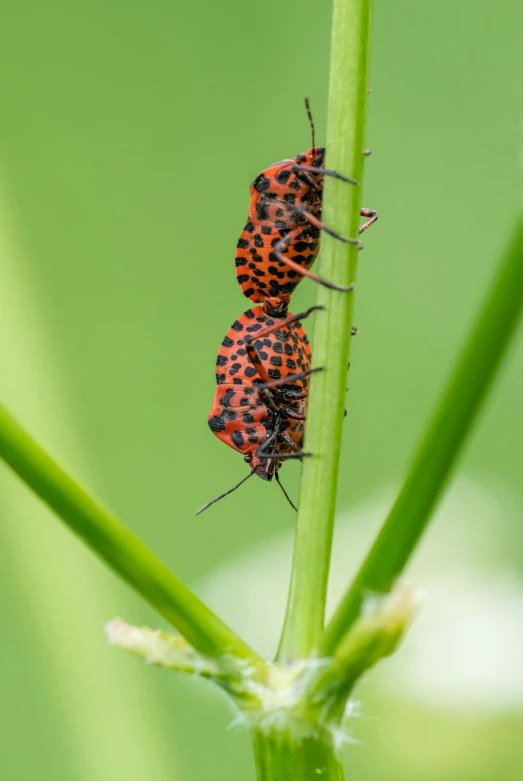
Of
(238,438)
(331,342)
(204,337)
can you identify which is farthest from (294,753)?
(204,337)

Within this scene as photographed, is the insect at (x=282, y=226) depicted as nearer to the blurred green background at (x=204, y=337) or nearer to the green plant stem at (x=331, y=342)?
the blurred green background at (x=204, y=337)

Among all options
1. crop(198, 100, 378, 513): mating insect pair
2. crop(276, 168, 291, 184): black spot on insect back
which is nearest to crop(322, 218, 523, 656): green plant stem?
crop(198, 100, 378, 513): mating insect pair

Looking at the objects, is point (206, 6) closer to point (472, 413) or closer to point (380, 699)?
point (380, 699)

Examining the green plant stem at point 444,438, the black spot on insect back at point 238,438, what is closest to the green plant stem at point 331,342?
the green plant stem at point 444,438

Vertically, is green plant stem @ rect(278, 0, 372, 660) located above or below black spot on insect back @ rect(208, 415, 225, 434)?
above

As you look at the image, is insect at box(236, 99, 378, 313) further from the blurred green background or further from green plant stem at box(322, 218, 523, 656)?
green plant stem at box(322, 218, 523, 656)
